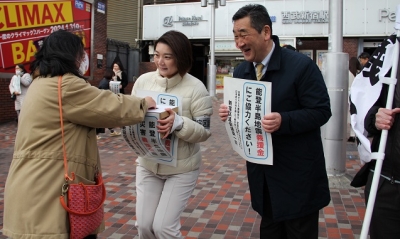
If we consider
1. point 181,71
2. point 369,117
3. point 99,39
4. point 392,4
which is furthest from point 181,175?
point 392,4

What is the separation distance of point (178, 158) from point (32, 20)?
7698 millimetres

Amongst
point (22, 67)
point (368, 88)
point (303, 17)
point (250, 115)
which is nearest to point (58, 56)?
point (250, 115)

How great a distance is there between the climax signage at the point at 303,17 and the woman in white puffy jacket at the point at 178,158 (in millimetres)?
19231

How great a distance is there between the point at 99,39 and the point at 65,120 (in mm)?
13090

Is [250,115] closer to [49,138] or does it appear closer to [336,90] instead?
[49,138]

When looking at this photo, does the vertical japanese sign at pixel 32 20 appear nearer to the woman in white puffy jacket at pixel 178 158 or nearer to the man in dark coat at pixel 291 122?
the woman in white puffy jacket at pixel 178 158

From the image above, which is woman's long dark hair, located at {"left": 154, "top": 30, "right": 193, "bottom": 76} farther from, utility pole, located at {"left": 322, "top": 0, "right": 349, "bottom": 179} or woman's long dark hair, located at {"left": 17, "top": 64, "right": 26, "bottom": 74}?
woman's long dark hair, located at {"left": 17, "top": 64, "right": 26, "bottom": 74}

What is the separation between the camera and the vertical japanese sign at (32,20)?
28.0ft

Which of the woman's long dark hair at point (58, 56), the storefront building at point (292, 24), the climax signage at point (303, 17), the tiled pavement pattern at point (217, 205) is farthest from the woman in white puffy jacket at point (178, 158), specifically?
the climax signage at point (303, 17)

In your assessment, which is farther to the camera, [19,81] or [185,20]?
[185,20]

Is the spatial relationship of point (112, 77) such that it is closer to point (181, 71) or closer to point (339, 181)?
point (339, 181)

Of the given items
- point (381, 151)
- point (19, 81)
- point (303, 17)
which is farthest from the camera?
point (303, 17)

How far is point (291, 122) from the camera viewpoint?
216 cm

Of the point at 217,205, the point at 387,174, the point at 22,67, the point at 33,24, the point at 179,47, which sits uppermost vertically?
the point at 33,24
